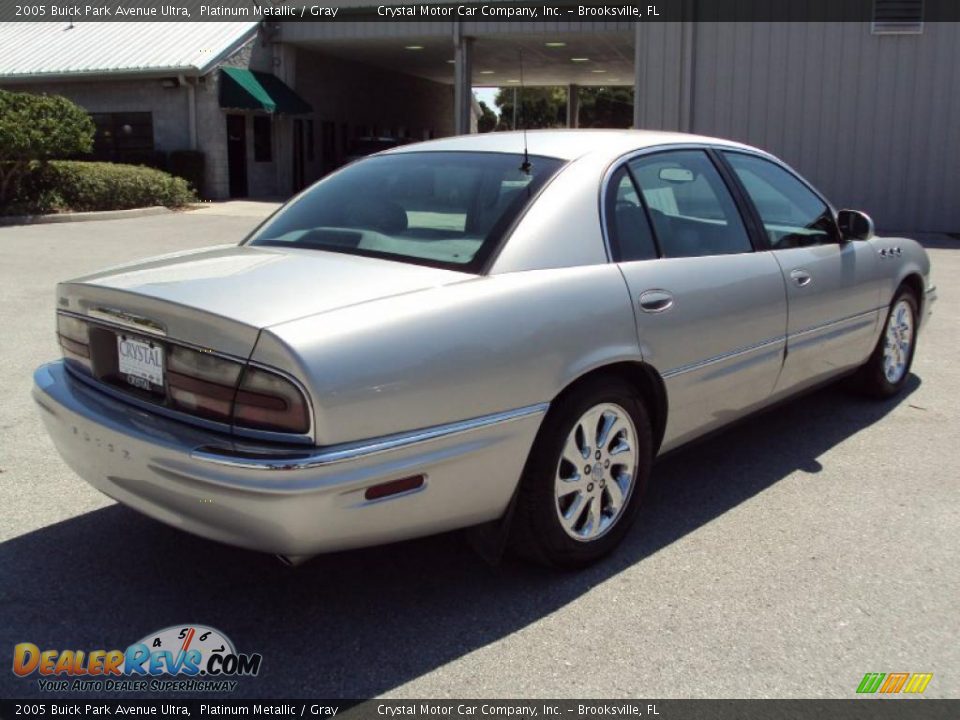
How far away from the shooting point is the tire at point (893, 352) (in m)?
5.56

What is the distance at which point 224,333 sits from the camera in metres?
2.79

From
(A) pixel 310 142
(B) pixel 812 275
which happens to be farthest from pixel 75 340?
(A) pixel 310 142

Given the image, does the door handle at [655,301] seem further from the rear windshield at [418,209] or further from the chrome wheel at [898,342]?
the chrome wheel at [898,342]

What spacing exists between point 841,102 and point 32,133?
1463 cm

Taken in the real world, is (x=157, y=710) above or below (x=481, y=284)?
below

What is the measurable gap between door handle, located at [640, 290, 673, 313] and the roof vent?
15.5 meters

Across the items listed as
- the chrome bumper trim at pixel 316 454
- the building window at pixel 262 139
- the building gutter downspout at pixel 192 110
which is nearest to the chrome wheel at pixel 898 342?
the chrome bumper trim at pixel 316 454

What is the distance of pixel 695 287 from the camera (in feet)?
12.6

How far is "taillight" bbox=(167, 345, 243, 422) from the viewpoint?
9.23ft

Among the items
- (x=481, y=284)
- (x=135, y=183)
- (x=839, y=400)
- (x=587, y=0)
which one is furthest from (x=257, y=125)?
(x=481, y=284)

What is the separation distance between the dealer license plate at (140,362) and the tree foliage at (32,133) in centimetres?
1586

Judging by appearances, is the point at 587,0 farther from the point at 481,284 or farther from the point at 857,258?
the point at 481,284

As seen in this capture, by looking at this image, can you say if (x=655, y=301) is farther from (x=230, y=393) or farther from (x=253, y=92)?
(x=253, y=92)

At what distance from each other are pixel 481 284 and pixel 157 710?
160 centimetres
